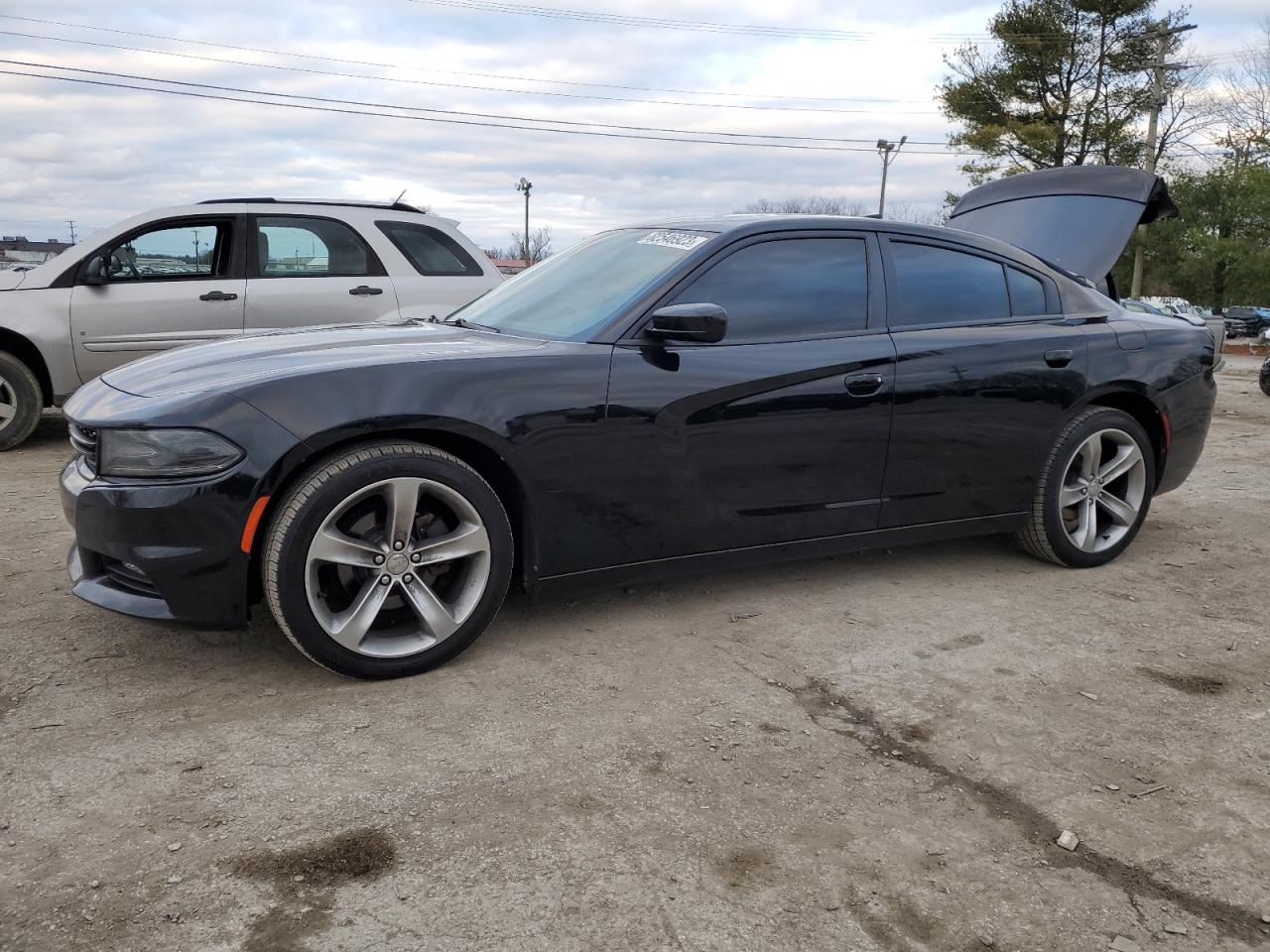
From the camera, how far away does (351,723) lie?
9.77 feet

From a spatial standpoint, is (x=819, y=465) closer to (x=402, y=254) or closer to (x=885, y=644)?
(x=885, y=644)

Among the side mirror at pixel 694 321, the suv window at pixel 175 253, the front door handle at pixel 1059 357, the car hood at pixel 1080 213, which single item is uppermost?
the car hood at pixel 1080 213

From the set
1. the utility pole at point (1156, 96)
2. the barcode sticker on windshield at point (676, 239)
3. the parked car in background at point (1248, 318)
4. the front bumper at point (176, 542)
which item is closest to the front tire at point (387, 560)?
the front bumper at point (176, 542)

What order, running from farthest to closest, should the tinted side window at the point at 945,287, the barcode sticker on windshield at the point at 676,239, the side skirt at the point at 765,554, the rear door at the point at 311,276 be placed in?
the rear door at the point at 311,276, the tinted side window at the point at 945,287, the barcode sticker on windshield at the point at 676,239, the side skirt at the point at 765,554

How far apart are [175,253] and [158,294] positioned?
1.10ft

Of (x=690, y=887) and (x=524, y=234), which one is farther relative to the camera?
(x=524, y=234)

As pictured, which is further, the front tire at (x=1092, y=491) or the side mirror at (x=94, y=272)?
the side mirror at (x=94, y=272)

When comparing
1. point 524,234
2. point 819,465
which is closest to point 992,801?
point 819,465

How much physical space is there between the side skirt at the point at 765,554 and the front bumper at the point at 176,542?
3.23 ft

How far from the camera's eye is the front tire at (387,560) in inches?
122

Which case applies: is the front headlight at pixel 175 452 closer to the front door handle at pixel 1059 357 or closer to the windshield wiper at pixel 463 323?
the windshield wiper at pixel 463 323

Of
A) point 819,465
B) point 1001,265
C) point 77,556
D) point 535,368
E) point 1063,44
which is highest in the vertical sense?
point 1063,44

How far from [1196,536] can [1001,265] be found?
204cm

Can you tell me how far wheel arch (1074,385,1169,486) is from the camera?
458 centimetres
